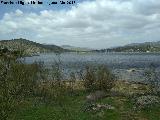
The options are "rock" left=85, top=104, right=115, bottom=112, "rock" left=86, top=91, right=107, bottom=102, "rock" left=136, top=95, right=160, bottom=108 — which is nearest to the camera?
"rock" left=85, top=104, right=115, bottom=112

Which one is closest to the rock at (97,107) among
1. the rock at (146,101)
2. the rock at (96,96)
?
the rock at (146,101)

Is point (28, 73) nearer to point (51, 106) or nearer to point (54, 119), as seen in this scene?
point (51, 106)

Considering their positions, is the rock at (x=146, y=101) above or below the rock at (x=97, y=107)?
above

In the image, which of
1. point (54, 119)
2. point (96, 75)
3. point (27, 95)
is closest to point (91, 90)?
point (96, 75)

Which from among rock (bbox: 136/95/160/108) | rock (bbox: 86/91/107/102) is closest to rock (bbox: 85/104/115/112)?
rock (bbox: 136/95/160/108)

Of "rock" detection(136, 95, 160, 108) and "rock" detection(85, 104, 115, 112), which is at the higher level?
"rock" detection(136, 95, 160, 108)

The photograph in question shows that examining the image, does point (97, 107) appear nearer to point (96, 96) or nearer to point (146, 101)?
point (146, 101)

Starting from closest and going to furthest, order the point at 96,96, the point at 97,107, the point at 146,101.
→ the point at 97,107 → the point at 146,101 → the point at 96,96

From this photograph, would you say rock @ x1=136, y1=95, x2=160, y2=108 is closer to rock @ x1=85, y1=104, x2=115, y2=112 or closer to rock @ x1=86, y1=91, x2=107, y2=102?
rock @ x1=85, y1=104, x2=115, y2=112

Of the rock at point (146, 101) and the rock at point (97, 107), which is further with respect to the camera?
the rock at point (146, 101)

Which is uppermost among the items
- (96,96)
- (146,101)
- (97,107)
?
(146,101)

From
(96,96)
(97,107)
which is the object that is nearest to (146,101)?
(97,107)

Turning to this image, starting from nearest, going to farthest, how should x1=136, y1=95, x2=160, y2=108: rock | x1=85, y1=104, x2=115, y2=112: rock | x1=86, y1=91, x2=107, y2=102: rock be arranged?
1. x1=85, y1=104, x2=115, y2=112: rock
2. x1=136, y1=95, x2=160, y2=108: rock
3. x1=86, y1=91, x2=107, y2=102: rock

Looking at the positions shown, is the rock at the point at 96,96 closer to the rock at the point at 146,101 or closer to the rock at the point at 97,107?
the rock at the point at 97,107
